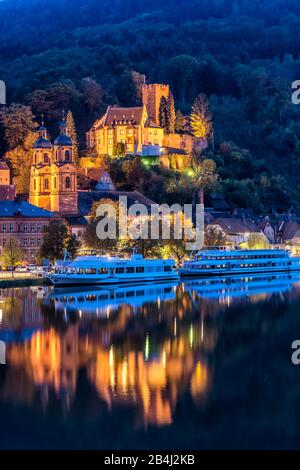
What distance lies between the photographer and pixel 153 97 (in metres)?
90.5

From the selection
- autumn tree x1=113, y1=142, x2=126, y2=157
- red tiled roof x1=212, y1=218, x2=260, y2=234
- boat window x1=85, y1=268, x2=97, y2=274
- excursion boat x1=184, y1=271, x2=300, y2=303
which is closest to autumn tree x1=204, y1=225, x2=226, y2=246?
excursion boat x1=184, y1=271, x2=300, y2=303

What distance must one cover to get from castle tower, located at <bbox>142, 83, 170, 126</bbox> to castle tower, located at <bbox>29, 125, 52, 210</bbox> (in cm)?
2033

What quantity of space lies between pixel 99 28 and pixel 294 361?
124 metres

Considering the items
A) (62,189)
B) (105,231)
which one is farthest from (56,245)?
(62,189)

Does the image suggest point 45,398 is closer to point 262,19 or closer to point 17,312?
point 17,312

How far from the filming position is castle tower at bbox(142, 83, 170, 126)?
89812 mm

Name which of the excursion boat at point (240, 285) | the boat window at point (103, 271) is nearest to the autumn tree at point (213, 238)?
the excursion boat at point (240, 285)

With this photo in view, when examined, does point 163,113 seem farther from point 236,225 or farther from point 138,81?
point 236,225

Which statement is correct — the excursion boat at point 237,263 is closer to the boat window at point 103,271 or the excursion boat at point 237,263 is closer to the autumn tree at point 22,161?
the boat window at point 103,271

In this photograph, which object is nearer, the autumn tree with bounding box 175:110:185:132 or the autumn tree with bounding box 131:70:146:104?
the autumn tree with bounding box 175:110:185:132

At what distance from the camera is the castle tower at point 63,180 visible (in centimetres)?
6756

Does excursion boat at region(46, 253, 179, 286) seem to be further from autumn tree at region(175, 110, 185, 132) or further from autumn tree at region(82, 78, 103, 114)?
autumn tree at region(82, 78, 103, 114)

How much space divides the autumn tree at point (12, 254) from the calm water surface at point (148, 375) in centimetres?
1175

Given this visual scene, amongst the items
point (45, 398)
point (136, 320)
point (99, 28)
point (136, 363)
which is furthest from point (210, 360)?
point (99, 28)
